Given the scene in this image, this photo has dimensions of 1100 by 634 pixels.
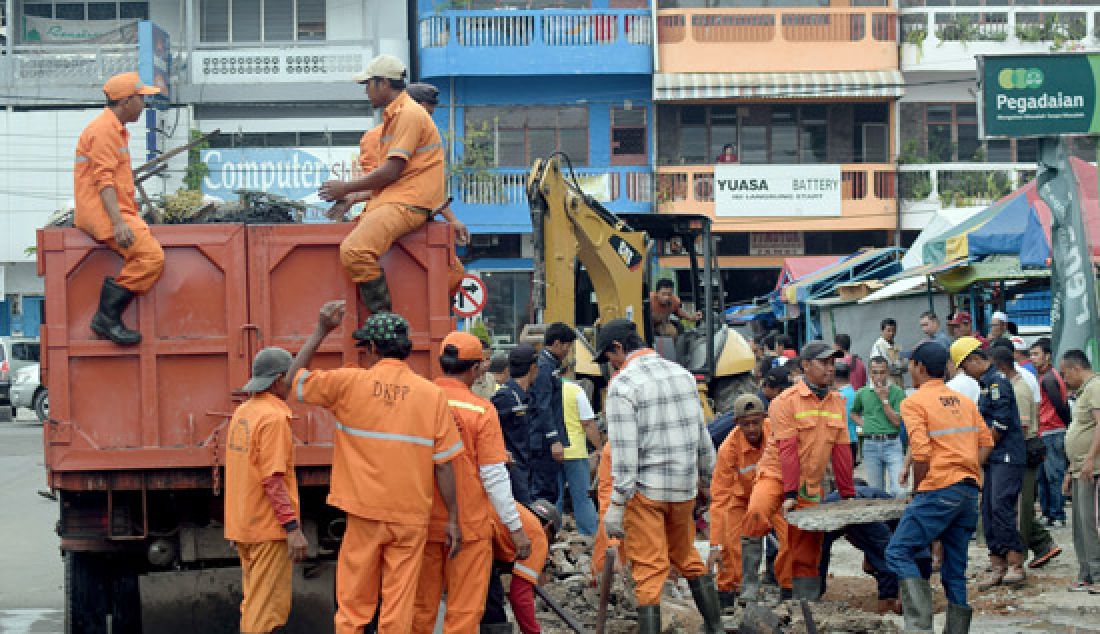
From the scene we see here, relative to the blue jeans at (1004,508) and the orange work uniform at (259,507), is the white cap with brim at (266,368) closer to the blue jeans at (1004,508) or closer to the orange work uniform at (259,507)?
the orange work uniform at (259,507)

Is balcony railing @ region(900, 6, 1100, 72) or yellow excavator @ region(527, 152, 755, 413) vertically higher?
balcony railing @ region(900, 6, 1100, 72)

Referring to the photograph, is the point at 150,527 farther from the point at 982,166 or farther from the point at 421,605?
the point at 982,166

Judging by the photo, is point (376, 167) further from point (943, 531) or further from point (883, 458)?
point (883, 458)

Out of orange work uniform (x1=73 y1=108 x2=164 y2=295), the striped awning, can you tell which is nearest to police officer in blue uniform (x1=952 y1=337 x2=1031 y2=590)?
orange work uniform (x1=73 y1=108 x2=164 y2=295)

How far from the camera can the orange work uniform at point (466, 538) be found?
6.83 m

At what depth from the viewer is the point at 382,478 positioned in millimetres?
6484

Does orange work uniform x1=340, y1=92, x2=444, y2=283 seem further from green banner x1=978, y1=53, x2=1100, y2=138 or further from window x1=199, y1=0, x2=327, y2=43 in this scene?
window x1=199, y1=0, x2=327, y2=43

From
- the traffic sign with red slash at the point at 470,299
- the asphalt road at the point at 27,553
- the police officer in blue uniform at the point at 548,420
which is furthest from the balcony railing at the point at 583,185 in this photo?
the police officer in blue uniform at the point at 548,420

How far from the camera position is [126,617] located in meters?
8.80

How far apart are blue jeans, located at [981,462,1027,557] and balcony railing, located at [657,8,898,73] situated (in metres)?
22.8

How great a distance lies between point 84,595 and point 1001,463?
657 cm

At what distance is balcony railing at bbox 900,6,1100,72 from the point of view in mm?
32438

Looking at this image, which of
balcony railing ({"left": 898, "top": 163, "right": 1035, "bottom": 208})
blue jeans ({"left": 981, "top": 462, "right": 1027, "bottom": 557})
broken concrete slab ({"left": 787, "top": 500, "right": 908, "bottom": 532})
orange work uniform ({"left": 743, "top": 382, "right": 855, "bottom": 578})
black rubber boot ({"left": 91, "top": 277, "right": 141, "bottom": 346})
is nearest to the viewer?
black rubber boot ({"left": 91, "top": 277, "right": 141, "bottom": 346})

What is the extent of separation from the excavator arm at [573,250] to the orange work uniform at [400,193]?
5.85m
